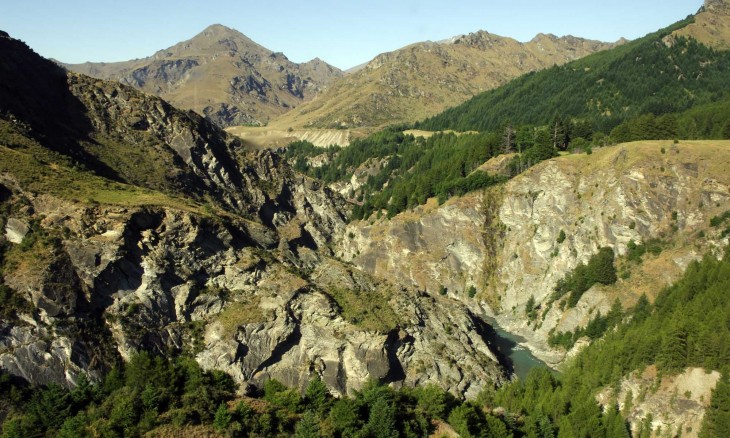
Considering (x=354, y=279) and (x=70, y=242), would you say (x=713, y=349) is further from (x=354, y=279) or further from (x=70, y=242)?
(x=70, y=242)

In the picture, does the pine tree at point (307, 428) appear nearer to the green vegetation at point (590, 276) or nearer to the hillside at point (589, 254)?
the hillside at point (589, 254)

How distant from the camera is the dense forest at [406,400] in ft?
167

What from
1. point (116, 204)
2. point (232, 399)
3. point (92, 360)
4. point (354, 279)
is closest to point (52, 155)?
point (116, 204)

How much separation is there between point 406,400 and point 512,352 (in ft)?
164

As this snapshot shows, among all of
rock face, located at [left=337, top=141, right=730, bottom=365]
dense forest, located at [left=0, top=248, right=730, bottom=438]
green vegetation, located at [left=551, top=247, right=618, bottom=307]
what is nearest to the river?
rock face, located at [left=337, top=141, right=730, bottom=365]

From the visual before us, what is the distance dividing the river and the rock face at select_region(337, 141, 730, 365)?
7.15ft

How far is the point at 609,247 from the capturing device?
390 feet

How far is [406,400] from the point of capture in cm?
6894

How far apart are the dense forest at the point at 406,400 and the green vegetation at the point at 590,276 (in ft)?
53.7

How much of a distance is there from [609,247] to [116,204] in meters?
93.1

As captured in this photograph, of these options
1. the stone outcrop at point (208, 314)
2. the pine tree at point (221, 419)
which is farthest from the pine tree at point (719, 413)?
the pine tree at point (221, 419)

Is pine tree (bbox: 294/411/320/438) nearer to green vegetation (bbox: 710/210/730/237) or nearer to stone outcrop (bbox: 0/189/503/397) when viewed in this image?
stone outcrop (bbox: 0/189/503/397)

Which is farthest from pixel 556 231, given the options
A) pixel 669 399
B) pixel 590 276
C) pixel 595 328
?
pixel 669 399

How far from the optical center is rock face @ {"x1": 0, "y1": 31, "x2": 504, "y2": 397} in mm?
75375
